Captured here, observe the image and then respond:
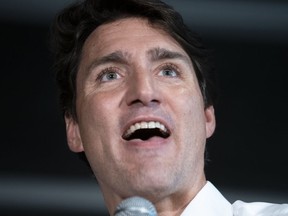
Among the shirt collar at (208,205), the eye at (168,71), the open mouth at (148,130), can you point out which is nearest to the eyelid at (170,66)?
the eye at (168,71)

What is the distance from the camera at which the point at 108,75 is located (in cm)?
184

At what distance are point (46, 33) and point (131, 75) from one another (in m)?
0.46

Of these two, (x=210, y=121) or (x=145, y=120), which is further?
(x=210, y=121)

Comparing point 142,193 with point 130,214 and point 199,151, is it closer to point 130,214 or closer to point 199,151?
point 199,151

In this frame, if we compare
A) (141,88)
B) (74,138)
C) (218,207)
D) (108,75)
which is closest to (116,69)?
(108,75)

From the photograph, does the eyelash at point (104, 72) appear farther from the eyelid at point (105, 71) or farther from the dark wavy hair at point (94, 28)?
the dark wavy hair at point (94, 28)

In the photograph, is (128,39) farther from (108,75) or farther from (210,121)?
(210,121)

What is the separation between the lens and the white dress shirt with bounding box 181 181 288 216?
1.75 m

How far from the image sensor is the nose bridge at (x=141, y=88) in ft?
5.58

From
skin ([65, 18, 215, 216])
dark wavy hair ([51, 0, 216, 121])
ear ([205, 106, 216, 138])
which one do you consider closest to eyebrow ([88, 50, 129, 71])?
skin ([65, 18, 215, 216])

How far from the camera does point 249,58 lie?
2.16 metres

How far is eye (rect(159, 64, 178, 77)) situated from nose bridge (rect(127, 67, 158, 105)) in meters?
0.05

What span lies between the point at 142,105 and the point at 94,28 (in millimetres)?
342

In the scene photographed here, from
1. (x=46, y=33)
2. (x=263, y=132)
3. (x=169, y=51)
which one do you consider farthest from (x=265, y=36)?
(x=46, y=33)
